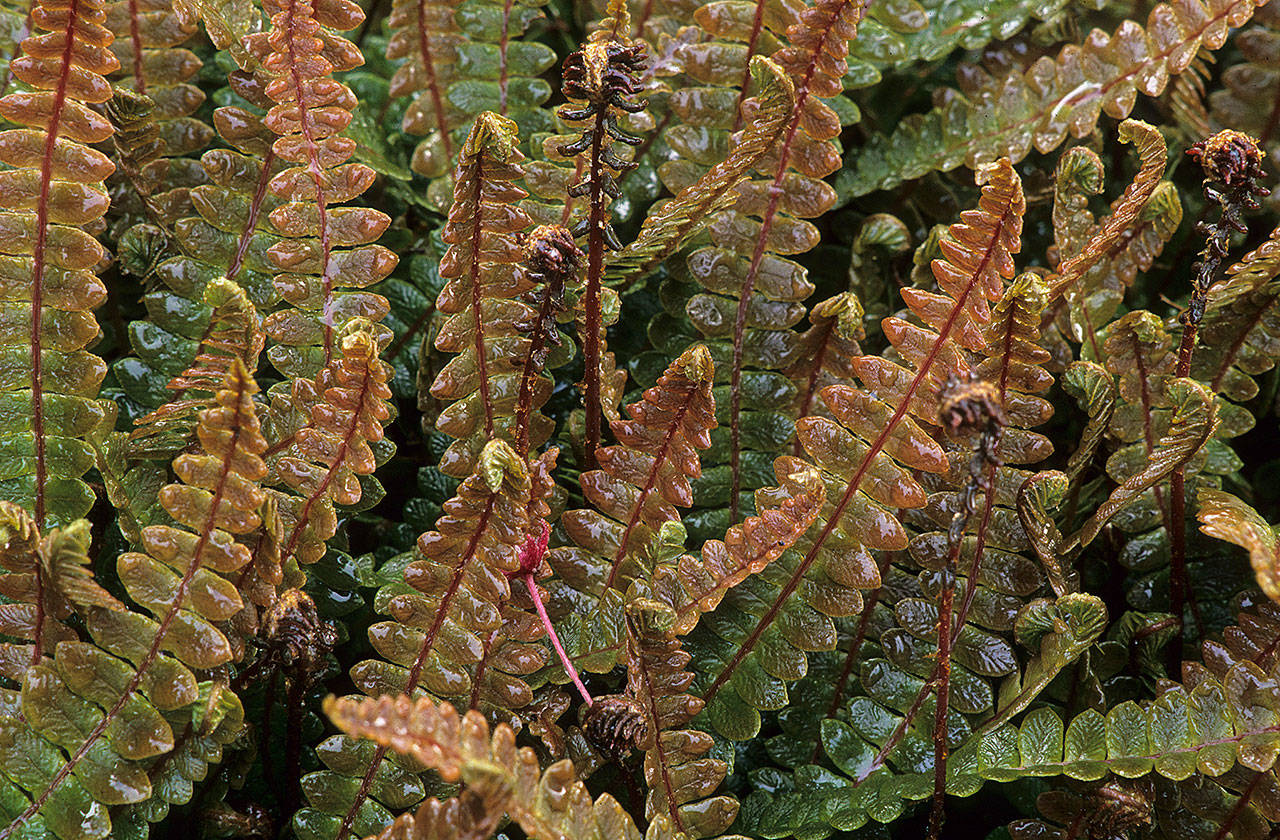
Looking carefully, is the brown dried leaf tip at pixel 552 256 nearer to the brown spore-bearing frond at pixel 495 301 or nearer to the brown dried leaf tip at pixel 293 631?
the brown spore-bearing frond at pixel 495 301

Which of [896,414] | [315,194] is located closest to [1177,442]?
[896,414]

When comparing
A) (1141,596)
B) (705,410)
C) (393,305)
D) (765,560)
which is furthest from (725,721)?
(393,305)

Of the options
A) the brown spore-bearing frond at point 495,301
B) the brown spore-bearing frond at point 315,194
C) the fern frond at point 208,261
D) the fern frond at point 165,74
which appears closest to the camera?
the brown spore-bearing frond at point 495,301

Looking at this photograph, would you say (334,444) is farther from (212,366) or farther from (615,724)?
(615,724)

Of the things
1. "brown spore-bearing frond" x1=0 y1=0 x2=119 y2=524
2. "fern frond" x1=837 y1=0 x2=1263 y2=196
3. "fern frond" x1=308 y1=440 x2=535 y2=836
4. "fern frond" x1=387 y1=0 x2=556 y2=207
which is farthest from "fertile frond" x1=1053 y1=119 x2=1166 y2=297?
"brown spore-bearing frond" x1=0 y1=0 x2=119 y2=524

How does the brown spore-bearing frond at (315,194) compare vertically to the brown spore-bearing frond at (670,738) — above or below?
above

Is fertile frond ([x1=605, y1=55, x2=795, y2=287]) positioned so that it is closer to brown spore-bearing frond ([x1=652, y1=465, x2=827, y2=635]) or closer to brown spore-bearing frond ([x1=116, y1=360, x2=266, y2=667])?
brown spore-bearing frond ([x1=652, y1=465, x2=827, y2=635])

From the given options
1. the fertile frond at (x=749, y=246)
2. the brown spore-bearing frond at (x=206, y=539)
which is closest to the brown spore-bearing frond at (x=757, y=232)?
the fertile frond at (x=749, y=246)
